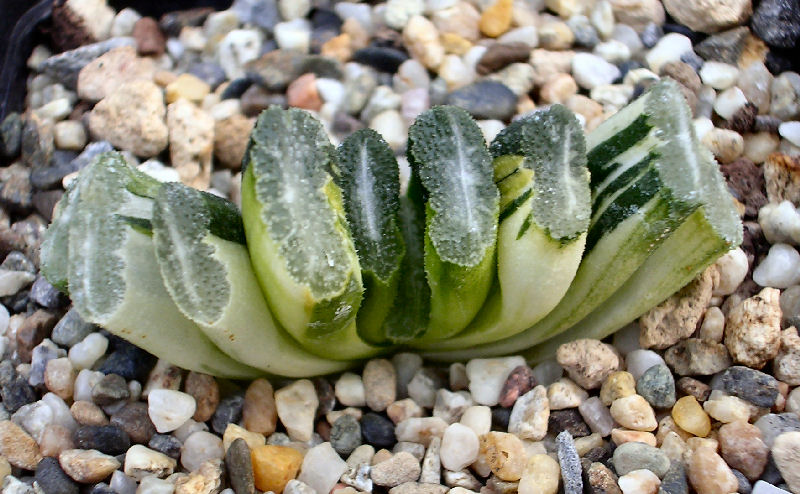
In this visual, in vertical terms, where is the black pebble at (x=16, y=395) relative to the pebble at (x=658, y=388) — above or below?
above

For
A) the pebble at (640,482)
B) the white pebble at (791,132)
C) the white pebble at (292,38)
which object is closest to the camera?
the pebble at (640,482)

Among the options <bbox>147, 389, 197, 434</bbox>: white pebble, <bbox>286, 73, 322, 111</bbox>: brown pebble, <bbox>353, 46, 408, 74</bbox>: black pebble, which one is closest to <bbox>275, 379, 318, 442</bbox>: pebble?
<bbox>147, 389, 197, 434</bbox>: white pebble

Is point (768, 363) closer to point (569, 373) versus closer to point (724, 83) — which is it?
point (569, 373)

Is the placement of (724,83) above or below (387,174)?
below

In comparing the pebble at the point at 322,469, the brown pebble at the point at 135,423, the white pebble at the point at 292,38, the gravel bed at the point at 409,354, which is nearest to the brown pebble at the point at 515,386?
the gravel bed at the point at 409,354

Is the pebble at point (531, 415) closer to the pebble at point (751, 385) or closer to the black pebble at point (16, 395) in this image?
the pebble at point (751, 385)

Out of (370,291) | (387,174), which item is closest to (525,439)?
(370,291)
